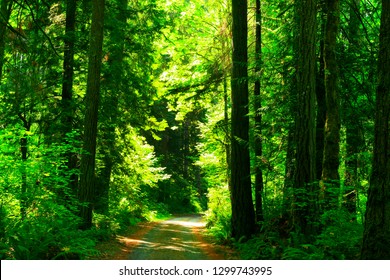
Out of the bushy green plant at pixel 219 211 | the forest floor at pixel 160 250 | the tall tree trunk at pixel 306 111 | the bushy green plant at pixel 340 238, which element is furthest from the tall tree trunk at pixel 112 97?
the bushy green plant at pixel 340 238

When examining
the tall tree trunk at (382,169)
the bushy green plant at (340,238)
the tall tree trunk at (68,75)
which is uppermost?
the tall tree trunk at (68,75)

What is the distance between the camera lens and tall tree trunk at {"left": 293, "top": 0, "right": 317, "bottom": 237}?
7.89 m

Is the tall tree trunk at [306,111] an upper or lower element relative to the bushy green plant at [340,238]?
upper

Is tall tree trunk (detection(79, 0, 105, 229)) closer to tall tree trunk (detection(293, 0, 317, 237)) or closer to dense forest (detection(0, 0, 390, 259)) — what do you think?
dense forest (detection(0, 0, 390, 259))

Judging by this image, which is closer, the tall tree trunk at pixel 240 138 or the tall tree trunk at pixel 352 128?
the tall tree trunk at pixel 352 128

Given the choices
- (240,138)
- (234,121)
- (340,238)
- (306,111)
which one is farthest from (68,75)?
(340,238)

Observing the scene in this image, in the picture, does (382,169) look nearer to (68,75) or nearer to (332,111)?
(332,111)

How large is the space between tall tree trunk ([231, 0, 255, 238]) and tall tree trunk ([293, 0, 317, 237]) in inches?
121

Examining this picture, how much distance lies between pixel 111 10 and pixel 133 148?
5.83 metres

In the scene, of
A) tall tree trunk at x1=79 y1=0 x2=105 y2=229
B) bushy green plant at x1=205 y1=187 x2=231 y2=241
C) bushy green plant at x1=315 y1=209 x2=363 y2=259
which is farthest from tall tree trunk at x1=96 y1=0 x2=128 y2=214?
bushy green plant at x1=315 y1=209 x2=363 y2=259

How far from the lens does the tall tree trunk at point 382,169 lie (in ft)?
17.2

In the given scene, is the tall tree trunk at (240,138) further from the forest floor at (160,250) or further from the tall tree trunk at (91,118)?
the tall tree trunk at (91,118)

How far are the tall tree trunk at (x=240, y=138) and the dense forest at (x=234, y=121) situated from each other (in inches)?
1.6
